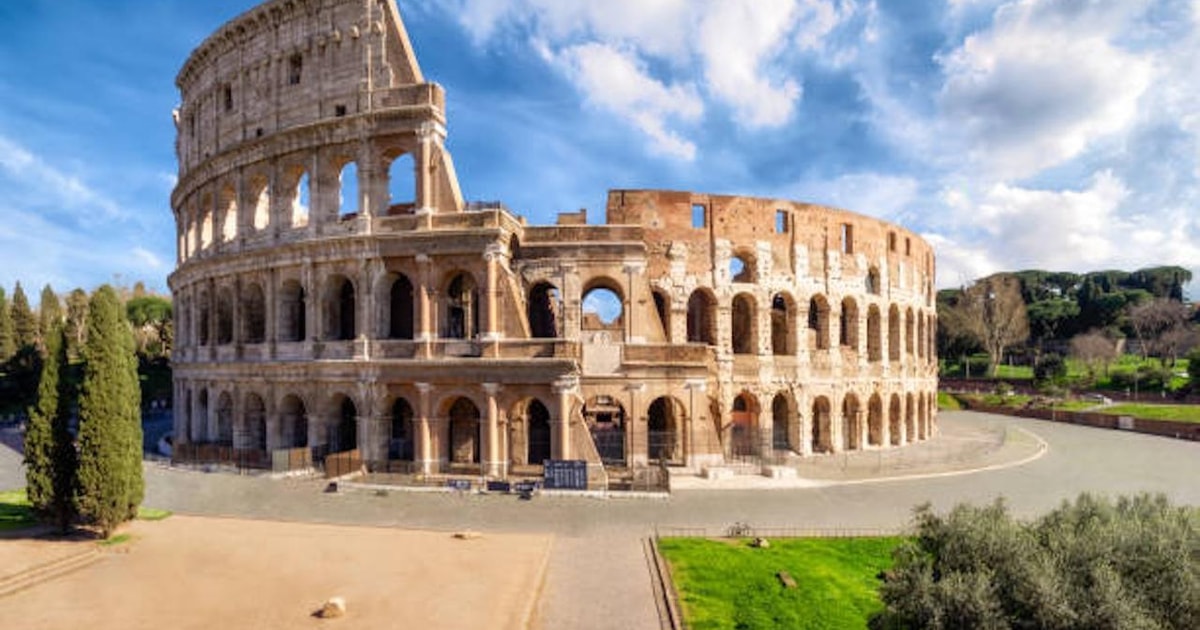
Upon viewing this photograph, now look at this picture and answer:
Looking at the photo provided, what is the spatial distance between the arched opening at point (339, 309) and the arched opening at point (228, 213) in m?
6.71

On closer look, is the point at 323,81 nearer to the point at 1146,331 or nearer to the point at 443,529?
the point at 443,529

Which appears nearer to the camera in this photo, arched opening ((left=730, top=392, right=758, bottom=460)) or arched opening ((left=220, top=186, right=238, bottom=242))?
arched opening ((left=730, top=392, right=758, bottom=460))

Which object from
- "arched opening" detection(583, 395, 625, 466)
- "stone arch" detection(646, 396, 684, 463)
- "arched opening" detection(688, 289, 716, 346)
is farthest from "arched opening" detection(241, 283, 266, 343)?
"arched opening" detection(688, 289, 716, 346)

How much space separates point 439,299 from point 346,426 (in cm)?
806

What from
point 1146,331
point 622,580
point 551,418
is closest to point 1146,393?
point 1146,331

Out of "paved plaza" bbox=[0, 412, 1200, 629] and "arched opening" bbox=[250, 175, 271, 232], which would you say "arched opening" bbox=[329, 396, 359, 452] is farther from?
"arched opening" bbox=[250, 175, 271, 232]

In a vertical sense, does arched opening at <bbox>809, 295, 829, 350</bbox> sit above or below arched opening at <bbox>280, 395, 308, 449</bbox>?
above

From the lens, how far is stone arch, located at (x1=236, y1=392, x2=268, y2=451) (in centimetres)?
2886

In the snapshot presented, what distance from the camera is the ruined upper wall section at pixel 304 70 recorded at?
26.4m

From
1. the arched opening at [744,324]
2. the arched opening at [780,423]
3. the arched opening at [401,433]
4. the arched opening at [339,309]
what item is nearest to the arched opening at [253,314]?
the arched opening at [339,309]

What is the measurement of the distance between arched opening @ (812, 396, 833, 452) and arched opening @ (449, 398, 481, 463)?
57.5ft

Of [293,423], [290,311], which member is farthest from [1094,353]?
[290,311]

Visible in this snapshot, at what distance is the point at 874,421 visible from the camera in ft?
115

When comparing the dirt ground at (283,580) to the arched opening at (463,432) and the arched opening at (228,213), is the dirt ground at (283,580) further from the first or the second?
the arched opening at (228,213)
